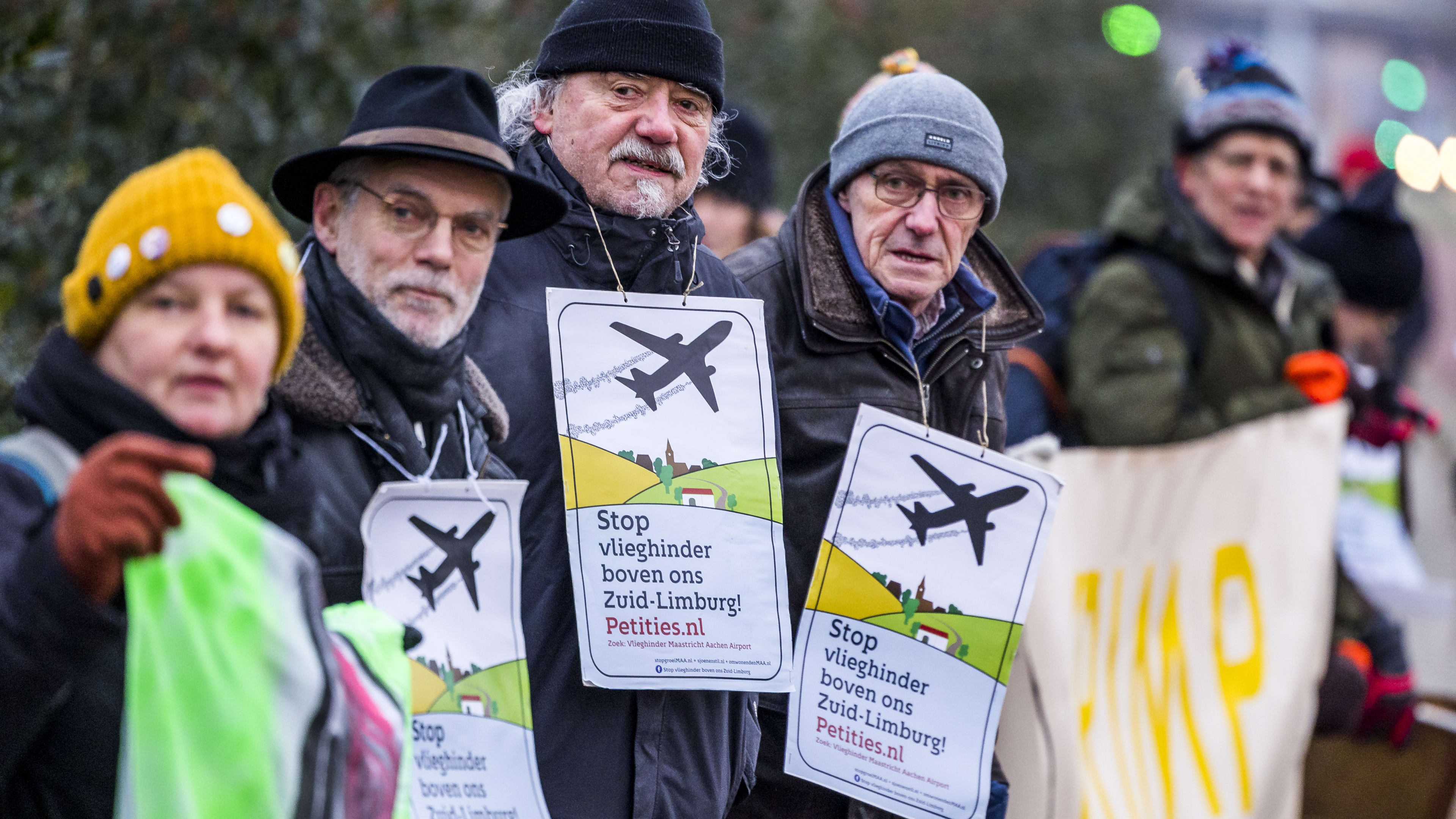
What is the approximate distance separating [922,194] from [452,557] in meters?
1.40

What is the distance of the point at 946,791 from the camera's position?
3322 mm

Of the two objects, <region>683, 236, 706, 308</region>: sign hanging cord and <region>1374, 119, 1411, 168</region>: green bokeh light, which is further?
<region>1374, 119, 1411, 168</region>: green bokeh light

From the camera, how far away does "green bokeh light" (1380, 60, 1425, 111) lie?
37.7m

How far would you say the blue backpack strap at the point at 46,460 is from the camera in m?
1.79

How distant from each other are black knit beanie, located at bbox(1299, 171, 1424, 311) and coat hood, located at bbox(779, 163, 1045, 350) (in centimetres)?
283

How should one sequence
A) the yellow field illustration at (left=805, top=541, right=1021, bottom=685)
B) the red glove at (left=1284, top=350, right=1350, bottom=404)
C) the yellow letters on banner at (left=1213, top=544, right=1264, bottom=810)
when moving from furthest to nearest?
the red glove at (left=1284, top=350, right=1350, bottom=404) < the yellow letters on banner at (left=1213, top=544, right=1264, bottom=810) < the yellow field illustration at (left=805, top=541, right=1021, bottom=685)

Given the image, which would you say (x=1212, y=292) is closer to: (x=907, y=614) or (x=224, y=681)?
(x=907, y=614)

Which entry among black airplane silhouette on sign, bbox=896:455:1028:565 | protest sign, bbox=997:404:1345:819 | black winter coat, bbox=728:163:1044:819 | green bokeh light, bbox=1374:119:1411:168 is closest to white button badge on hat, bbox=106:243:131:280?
black winter coat, bbox=728:163:1044:819

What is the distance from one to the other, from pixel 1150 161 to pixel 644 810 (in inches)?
472

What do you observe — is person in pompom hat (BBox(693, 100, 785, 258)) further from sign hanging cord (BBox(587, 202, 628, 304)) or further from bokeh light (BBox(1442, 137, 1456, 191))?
bokeh light (BBox(1442, 137, 1456, 191))

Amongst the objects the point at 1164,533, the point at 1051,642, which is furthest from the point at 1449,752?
the point at 1051,642

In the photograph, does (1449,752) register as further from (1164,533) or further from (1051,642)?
(1051,642)

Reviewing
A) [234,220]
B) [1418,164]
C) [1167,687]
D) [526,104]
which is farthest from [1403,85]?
[234,220]

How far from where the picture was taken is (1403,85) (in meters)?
40.1
